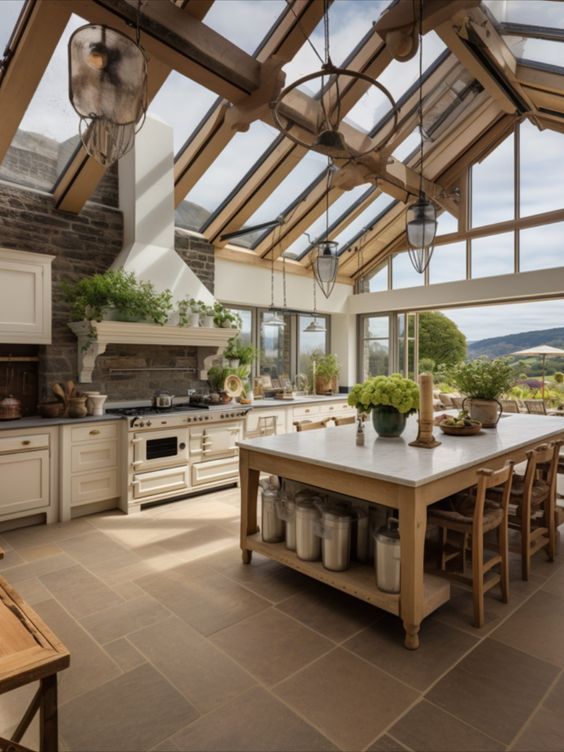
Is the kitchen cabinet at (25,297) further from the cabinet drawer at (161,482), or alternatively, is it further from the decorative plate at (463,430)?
the decorative plate at (463,430)

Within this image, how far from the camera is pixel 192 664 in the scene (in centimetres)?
223

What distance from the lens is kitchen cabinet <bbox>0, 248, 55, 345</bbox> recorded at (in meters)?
4.16

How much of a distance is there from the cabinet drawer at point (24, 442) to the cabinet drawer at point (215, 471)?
1518 millimetres

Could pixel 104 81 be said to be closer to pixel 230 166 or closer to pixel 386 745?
pixel 386 745

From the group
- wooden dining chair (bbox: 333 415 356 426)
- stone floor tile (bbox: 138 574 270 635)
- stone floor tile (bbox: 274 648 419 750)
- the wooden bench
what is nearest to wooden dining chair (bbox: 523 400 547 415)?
wooden dining chair (bbox: 333 415 356 426)

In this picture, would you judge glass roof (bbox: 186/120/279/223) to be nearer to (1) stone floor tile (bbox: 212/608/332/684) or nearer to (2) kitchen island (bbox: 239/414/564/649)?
(2) kitchen island (bbox: 239/414/564/649)

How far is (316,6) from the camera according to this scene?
145 inches

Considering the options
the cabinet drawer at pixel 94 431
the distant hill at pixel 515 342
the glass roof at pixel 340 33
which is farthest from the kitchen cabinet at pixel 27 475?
the distant hill at pixel 515 342

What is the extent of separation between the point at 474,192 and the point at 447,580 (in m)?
6.64

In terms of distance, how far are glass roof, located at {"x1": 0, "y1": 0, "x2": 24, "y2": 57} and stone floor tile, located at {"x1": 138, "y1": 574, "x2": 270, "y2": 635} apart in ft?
13.4

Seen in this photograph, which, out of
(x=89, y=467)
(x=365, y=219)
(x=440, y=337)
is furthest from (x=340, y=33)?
(x=440, y=337)

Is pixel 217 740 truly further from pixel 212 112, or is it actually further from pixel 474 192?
pixel 474 192

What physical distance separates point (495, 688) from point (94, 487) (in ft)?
12.0

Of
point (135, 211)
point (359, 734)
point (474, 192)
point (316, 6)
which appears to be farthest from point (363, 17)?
point (359, 734)
